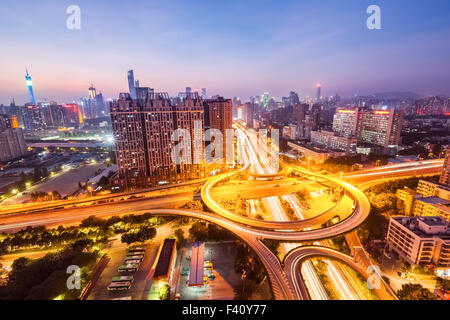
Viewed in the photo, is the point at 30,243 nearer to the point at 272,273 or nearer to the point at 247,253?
the point at 247,253

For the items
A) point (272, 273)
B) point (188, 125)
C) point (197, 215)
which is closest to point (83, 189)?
point (188, 125)

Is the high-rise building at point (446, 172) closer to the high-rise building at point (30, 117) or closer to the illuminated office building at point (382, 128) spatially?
the illuminated office building at point (382, 128)

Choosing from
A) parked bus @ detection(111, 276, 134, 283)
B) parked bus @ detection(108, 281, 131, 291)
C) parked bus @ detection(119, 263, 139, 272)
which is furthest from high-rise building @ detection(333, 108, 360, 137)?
parked bus @ detection(108, 281, 131, 291)

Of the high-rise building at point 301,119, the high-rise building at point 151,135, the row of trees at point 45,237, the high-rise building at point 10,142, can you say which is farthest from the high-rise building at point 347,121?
the high-rise building at point 10,142

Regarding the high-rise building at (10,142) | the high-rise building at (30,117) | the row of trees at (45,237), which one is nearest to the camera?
the row of trees at (45,237)

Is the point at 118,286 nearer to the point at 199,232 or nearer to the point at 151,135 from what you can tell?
the point at 199,232

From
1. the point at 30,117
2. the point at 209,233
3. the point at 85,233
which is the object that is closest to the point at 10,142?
the point at 30,117

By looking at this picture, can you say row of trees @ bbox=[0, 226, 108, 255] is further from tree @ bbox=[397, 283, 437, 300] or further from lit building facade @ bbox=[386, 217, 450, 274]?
lit building facade @ bbox=[386, 217, 450, 274]

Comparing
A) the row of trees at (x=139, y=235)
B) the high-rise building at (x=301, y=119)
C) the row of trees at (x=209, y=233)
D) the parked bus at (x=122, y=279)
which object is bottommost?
the parked bus at (x=122, y=279)
